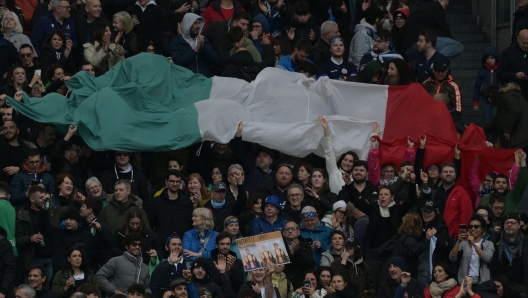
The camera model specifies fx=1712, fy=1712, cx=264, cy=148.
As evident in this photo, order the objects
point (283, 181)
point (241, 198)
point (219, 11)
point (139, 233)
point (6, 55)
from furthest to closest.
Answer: point (219, 11)
point (6, 55)
point (283, 181)
point (241, 198)
point (139, 233)

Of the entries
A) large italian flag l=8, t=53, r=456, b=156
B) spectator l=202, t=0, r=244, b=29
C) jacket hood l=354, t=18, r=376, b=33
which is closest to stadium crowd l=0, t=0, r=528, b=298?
large italian flag l=8, t=53, r=456, b=156

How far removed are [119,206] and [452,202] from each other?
4.23 m

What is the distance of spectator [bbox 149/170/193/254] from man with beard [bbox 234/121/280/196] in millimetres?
1113

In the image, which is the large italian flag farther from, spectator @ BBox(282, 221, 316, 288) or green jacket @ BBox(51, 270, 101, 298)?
green jacket @ BBox(51, 270, 101, 298)

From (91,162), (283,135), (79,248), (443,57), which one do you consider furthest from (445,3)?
(79,248)

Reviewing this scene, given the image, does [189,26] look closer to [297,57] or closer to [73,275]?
[297,57]

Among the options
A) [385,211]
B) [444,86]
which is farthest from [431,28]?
[385,211]

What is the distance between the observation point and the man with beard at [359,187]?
21.7 meters

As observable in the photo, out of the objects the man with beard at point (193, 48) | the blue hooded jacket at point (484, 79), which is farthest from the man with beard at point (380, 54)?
the man with beard at point (193, 48)

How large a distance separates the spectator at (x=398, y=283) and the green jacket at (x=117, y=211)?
3020 mm

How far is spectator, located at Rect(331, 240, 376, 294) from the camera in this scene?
20.4 meters

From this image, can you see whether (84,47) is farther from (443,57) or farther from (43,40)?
(443,57)

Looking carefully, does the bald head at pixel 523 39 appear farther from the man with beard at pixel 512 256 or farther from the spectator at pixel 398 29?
the man with beard at pixel 512 256

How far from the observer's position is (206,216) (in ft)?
68.4
